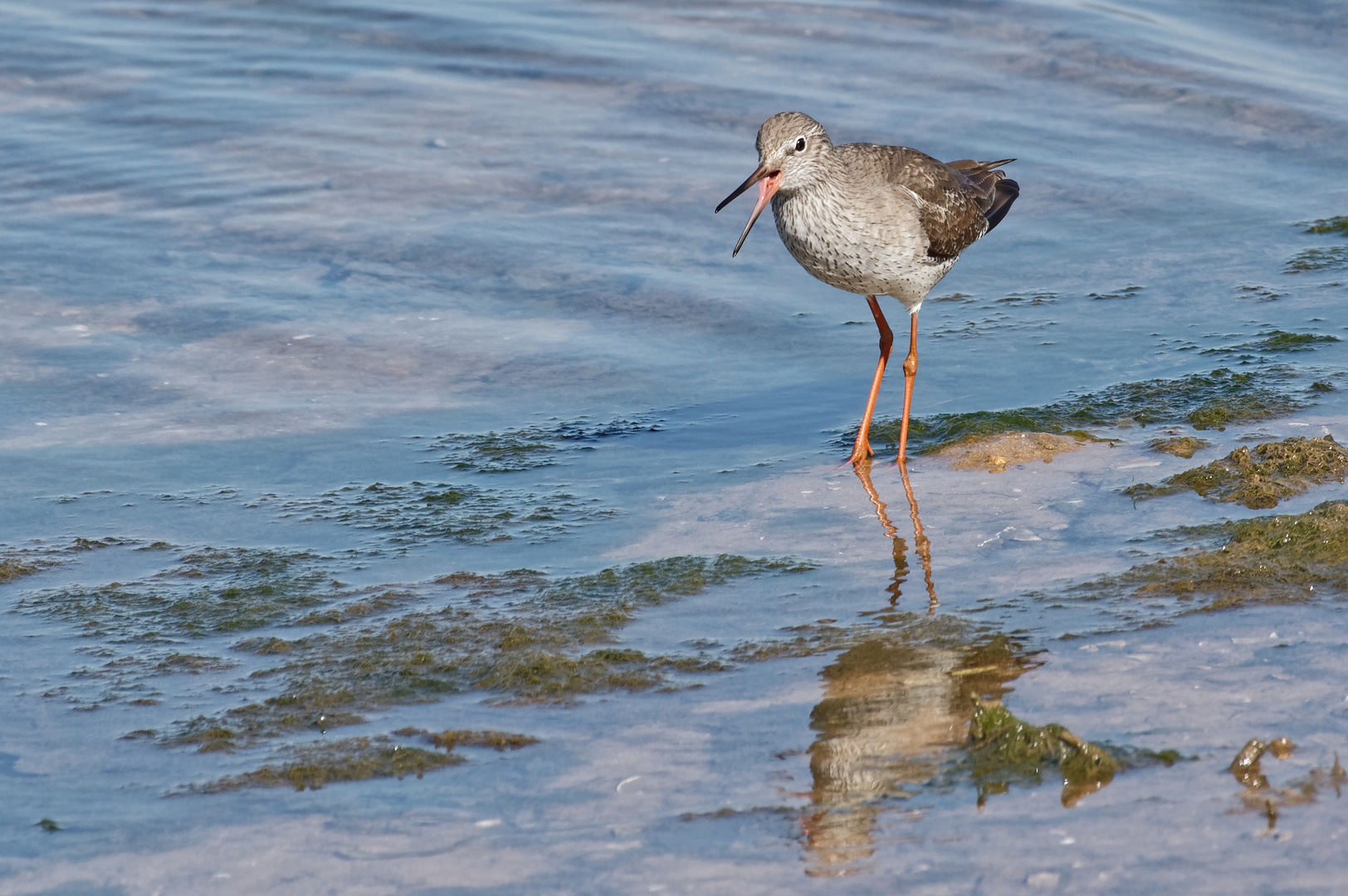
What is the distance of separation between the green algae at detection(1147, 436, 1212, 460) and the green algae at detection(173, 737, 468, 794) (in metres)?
3.59

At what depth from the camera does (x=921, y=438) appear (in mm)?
6816

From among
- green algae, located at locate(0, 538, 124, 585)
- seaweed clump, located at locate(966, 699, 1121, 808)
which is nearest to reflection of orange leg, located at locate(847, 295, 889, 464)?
seaweed clump, located at locate(966, 699, 1121, 808)

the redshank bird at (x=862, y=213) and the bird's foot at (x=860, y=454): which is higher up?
the redshank bird at (x=862, y=213)

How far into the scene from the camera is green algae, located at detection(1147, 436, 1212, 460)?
615 cm

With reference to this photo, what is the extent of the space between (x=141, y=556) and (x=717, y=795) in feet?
9.65

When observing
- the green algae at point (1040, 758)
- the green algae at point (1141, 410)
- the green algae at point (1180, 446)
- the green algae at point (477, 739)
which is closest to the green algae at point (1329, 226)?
the green algae at point (1141, 410)

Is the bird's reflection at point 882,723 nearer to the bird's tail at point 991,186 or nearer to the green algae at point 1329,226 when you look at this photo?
the bird's tail at point 991,186

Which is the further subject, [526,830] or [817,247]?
[817,247]

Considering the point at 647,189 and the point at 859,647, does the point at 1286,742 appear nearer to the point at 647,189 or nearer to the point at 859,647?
the point at 859,647

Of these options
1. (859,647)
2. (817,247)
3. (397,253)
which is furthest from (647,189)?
(859,647)

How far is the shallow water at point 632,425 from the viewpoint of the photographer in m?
3.72

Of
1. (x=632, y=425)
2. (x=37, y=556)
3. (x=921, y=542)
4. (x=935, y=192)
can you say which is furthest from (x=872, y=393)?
(x=37, y=556)

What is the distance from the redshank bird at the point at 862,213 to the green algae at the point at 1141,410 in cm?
19

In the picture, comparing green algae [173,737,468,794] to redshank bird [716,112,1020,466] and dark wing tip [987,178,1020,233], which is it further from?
dark wing tip [987,178,1020,233]
